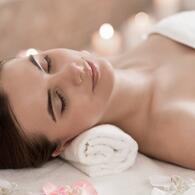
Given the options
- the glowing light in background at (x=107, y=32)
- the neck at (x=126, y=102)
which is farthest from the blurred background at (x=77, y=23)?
the neck at (x=126, y=102)

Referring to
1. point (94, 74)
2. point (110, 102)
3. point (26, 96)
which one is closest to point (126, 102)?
point (110, 102)

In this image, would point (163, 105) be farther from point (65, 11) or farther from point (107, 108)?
point (65, 11)

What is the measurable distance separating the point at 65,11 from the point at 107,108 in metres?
1.44

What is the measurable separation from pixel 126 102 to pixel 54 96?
11.1 inches

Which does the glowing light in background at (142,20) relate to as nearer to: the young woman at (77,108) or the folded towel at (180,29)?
the folded towel at (180,29)

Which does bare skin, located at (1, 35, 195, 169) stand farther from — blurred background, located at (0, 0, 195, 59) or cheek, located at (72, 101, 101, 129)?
blurred background, located at (0, 0, 195, 59)

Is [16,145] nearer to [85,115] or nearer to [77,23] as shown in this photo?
[85,115]

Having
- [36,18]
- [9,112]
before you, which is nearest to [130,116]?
[9,112]

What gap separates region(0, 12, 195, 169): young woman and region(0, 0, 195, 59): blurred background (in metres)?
1.16

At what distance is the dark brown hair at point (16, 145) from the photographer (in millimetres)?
1634

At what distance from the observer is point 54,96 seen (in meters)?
1.67

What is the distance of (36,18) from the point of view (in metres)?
3.02

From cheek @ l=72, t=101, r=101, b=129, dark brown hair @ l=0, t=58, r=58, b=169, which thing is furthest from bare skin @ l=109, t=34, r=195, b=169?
dark brown hair @ l=0, t=58, r=58, b=169

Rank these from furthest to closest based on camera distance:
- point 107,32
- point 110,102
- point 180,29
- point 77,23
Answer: point 77,23
point 107,32
point 180,29
point 110,102
